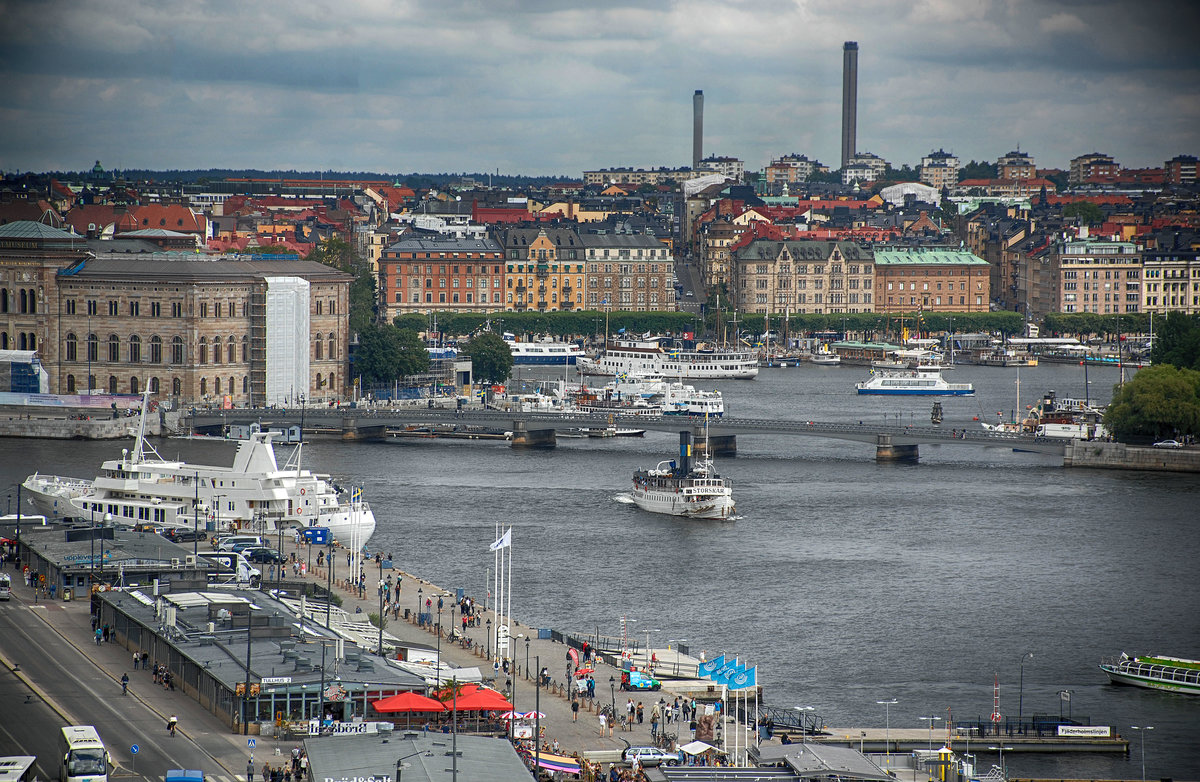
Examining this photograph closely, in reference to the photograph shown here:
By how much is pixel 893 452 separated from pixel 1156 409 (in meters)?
5.77

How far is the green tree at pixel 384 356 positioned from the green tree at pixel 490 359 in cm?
409

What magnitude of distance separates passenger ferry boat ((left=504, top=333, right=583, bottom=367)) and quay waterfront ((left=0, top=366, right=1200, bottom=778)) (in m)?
24.5

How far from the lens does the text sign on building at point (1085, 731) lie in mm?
21766

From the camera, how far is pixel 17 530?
1141 inches

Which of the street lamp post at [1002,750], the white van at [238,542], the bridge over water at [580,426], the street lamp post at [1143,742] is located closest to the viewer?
the street lamp post at [1002,750]

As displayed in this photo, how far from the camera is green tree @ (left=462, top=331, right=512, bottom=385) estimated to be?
197 feet

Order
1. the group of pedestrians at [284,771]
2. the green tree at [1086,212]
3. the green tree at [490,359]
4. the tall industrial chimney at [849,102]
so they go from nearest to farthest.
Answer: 1. the group of pedestrians at [284,771]
2. the green tree at [490,359]
3. the green tree at [1086,212]
4. the tall industrial chimney at [849,102]

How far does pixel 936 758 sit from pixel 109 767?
8.17 meters

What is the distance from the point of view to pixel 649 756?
1886 cm

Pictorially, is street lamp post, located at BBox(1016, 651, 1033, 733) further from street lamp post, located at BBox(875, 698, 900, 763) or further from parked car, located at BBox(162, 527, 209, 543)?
parked car, located at BBox(162, 527, 209, 543)

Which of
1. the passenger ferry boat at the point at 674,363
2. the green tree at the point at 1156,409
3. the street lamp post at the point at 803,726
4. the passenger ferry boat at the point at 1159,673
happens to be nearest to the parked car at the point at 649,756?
the street lamp post at the point at 803,726

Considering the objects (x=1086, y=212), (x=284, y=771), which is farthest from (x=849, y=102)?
(x=284, y=771)

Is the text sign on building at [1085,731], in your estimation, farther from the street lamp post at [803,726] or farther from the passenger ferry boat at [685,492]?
the passenger ferry boat at [685,492]

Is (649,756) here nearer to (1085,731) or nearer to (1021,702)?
(1085,731)
